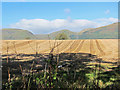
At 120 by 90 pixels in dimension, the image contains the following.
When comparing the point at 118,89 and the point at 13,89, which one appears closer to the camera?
the point at 118,89

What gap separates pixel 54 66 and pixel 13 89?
7.46 feet

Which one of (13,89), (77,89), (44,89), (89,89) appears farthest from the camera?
(13,89)

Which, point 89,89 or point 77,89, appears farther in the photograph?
point 89,89

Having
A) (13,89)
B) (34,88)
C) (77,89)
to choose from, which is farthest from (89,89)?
(13,89)

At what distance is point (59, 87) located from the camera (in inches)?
161

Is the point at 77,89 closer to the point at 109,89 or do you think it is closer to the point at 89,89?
the point at 89,89

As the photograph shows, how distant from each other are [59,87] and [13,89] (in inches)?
61.3

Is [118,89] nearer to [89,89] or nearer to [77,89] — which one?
[89,89]

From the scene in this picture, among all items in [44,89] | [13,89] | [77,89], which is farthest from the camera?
[13,89]

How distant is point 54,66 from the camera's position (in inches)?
112

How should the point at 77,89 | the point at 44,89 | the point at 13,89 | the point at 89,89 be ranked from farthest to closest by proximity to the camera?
1. the point at 13,89
2. the point at 89,89
3. the point at 77,89
4. the point at 44,89

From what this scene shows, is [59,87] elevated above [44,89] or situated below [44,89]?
below

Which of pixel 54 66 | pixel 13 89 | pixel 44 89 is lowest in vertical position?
pixel 13 89

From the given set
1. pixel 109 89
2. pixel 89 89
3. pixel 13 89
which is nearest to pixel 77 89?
pixel 89 89
